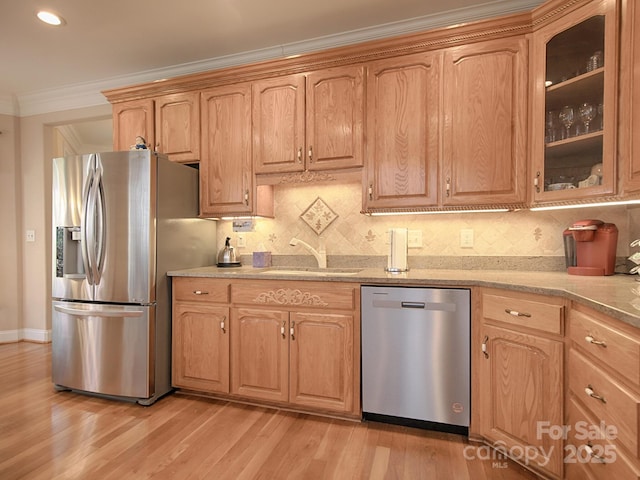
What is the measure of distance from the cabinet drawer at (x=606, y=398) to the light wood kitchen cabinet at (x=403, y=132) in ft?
3.84

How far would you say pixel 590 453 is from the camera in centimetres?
121

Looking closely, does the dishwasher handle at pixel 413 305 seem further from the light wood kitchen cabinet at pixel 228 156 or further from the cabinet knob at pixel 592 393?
the light wood kitchen cabinet at pixel 228 156

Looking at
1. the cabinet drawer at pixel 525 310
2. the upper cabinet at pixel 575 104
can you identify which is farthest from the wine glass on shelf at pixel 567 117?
the cabinet drawer at pixel 525 310

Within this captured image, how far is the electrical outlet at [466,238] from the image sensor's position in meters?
2.39

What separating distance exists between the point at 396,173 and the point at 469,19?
120 centimetres

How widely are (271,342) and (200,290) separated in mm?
632

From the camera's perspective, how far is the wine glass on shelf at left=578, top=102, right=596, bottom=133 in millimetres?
1752

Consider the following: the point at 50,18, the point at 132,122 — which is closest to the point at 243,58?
the point at 132,122

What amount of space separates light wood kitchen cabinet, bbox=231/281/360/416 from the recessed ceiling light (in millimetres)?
2230

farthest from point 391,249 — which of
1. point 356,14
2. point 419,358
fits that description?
point 356,14

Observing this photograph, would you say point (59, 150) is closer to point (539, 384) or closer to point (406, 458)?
point (406, 458)

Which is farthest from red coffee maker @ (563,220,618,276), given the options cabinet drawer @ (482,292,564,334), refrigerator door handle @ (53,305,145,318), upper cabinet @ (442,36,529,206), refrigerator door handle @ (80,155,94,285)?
refrigerator door handle @ (80,155,94,285)

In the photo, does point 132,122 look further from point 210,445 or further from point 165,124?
point 210,445

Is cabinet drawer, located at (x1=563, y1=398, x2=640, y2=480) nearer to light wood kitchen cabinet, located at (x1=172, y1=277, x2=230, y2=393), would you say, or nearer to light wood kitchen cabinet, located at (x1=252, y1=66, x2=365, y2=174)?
light wood kitchen cabinet, located at (x1=252, y1=66, x2=365, y2=174)
